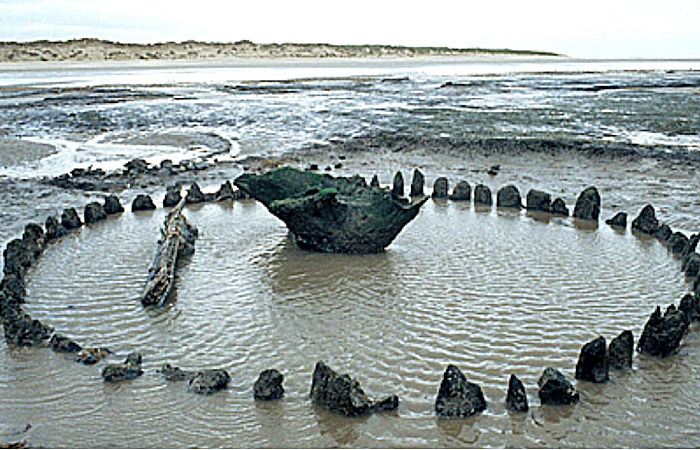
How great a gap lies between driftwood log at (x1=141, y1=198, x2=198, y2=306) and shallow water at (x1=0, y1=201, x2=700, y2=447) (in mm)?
179

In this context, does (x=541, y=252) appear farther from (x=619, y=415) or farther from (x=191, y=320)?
(x=191, y=320)

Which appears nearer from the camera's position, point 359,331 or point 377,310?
point 359,331

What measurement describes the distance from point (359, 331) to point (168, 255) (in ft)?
9.34

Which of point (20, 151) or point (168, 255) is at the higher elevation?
point (20, 151)

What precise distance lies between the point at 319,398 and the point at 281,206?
4145 millimetres

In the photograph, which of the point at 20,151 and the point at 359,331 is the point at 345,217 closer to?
the point at 359,331

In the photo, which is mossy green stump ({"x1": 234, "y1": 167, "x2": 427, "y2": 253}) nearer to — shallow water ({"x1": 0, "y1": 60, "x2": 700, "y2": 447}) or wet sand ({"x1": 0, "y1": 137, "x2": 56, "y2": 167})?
shallow water ({"x1": 0, "y1": 60, "x2": 700, "y2": 447})

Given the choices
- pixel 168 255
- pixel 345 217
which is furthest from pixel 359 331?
pixel 168 255

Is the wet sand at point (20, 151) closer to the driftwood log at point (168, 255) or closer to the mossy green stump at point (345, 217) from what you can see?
the driftwood log at point (168, 255)

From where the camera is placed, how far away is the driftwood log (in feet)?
25.4

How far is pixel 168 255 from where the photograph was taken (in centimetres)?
845

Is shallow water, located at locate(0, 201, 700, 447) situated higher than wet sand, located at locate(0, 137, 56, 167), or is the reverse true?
wet sand, located at locate(0, 137, 56, 167)

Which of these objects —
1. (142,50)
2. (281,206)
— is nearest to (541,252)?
(281,206)

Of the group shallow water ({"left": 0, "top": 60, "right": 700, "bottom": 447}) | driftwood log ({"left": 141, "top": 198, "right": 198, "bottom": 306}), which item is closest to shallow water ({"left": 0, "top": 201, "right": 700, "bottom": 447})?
shallow water ({"left": 0, "top": 60, "right": 700, "bottom": 447})
